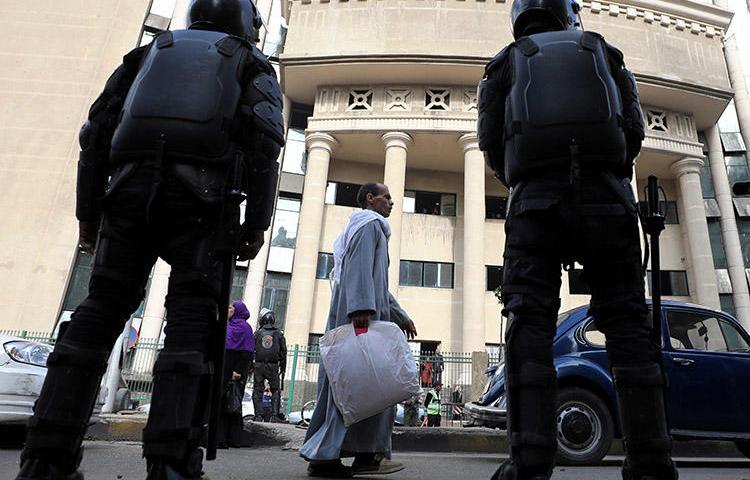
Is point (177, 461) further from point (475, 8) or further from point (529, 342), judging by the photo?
point (475, 8)

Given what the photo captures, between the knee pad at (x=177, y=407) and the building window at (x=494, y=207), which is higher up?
the building window at (x=494, y=207)

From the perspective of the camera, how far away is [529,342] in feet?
6.29

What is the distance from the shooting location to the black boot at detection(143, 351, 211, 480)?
1702 mm

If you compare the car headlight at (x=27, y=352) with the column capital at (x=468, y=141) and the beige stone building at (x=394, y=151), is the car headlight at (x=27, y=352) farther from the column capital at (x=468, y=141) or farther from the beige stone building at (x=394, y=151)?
the column capital at (x=468, y=141)

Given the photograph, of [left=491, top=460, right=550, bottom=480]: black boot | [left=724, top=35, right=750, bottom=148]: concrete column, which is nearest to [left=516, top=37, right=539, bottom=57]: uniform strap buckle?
[left=491, top=460, right=550, bottom=480]: black boot

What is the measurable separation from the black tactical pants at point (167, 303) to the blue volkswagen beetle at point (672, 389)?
4.08 metres

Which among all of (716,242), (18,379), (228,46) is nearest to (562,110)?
(228,46)

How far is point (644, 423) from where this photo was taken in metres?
1.84

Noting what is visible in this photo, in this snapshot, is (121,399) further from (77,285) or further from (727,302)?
(727,302)

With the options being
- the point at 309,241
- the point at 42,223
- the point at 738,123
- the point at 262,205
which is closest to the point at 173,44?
the point at 262,205

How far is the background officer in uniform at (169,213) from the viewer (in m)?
1.76

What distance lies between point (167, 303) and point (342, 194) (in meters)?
23.5

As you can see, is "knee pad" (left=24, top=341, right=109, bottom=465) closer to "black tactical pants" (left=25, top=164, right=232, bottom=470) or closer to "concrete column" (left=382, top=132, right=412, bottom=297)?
"black tactical pants" (left=25, top=164, right=232, bottom=470)

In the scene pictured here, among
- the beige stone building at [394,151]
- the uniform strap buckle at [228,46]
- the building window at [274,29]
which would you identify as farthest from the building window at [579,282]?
the building window at [274,29]
